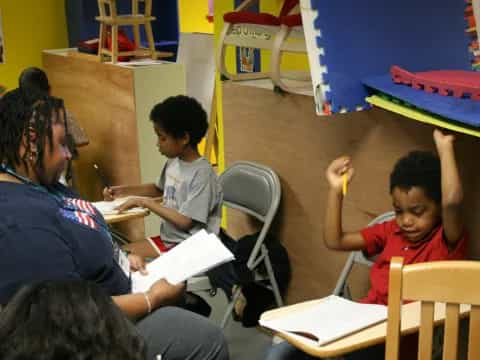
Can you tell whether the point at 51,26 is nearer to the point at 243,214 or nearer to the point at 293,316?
the point at 243,214

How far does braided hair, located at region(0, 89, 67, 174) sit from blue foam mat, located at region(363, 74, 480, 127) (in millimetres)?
896

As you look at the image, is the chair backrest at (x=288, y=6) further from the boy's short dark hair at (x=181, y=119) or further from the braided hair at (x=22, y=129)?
the braided hair at (x=22, y=129)

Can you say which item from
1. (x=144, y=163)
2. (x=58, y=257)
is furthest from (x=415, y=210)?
(x=144, y=163)

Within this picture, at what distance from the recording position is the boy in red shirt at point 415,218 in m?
1.74

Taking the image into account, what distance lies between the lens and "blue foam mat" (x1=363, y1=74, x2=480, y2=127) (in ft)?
5.18

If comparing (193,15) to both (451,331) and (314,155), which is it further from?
(451,331)

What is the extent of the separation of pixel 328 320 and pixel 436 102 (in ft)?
2.03

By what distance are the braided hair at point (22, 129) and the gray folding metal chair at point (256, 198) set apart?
3.81 feet

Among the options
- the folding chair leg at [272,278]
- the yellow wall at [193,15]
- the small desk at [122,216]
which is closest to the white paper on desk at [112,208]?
the small desk at [122,216]

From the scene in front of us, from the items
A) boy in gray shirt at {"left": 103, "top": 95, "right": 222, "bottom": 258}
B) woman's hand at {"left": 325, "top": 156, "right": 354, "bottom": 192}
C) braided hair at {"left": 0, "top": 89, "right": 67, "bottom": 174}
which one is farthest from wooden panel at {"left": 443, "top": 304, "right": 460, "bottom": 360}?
boy in gray shirt at {"left": 103, "top": 95, "right": 222, "bottom": 258}

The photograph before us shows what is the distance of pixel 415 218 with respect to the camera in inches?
72.1

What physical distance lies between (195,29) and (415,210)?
4.62m

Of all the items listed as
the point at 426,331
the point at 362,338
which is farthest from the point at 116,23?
the point at 426,331

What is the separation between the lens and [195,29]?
240 inches
